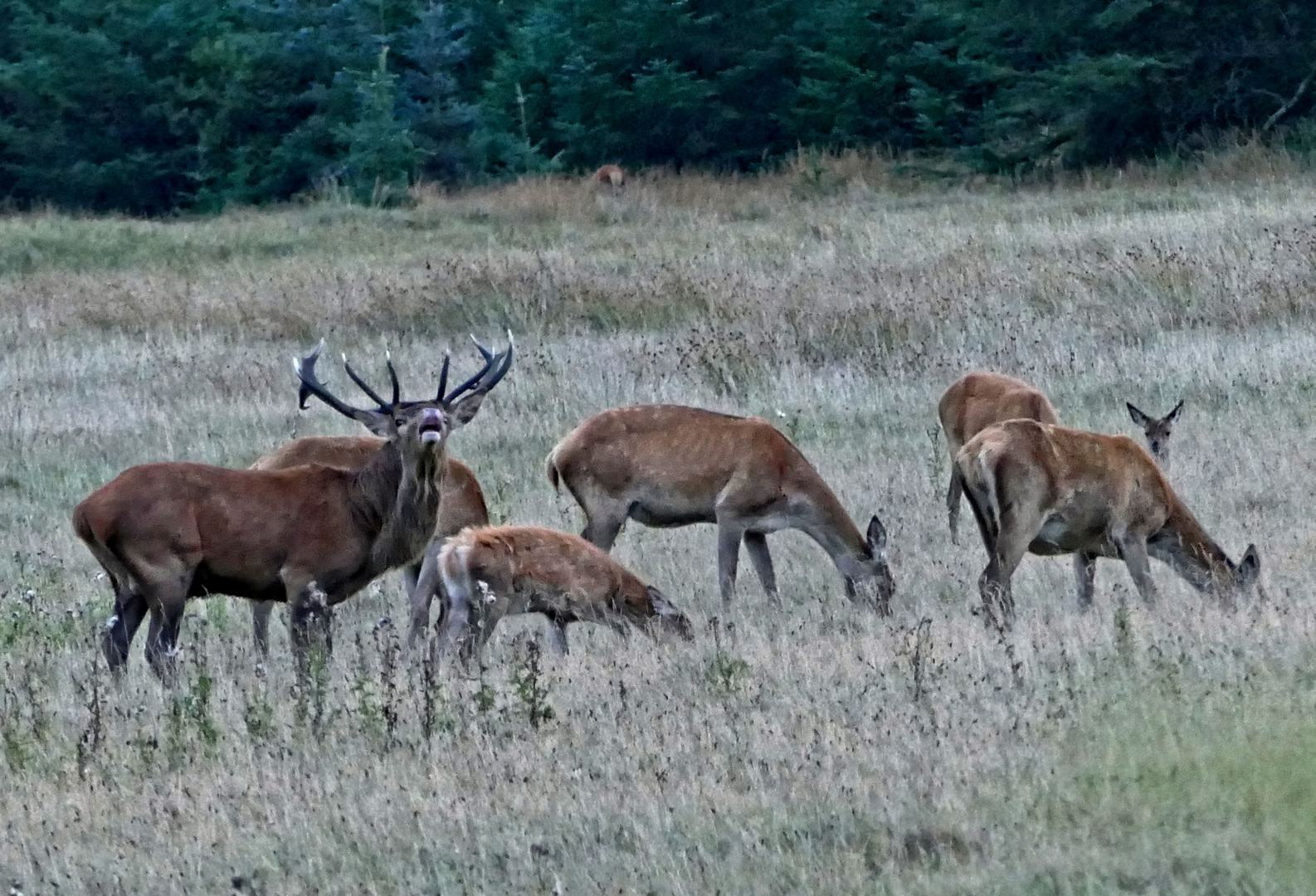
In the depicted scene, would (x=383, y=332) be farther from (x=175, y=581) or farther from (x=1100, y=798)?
(x=1100, y=798)

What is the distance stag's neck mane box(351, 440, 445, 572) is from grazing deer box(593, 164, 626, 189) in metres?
27.6

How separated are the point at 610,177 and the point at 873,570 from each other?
2776 cm

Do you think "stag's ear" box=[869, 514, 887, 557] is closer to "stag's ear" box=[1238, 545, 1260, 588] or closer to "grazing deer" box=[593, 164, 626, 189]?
"stag's ear" box=[1238, 545, 1260, 588]

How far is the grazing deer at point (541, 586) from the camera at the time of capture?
32.1 ft

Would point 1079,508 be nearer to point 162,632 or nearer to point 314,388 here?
point 314,388

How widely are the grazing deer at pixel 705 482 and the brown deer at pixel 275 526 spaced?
6.12 ft

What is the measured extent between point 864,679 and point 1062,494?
2546 millimetres

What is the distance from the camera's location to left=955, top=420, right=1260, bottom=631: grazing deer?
9805mm

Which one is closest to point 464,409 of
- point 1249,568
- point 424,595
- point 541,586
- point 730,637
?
point 541,586

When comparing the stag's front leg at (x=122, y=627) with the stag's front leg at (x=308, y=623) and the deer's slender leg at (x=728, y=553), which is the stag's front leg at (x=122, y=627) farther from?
the deer's slender leg at (x=728, y=553)

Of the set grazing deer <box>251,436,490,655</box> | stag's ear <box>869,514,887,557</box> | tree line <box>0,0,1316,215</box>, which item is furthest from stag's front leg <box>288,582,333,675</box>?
tree line <box>0,0,1316,215</box>

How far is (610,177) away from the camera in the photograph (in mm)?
37969

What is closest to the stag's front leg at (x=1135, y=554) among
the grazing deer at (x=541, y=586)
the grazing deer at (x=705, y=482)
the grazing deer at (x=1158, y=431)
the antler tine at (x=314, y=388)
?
the grazing deer at (x=705, y=482)

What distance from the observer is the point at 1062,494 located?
9906mm
